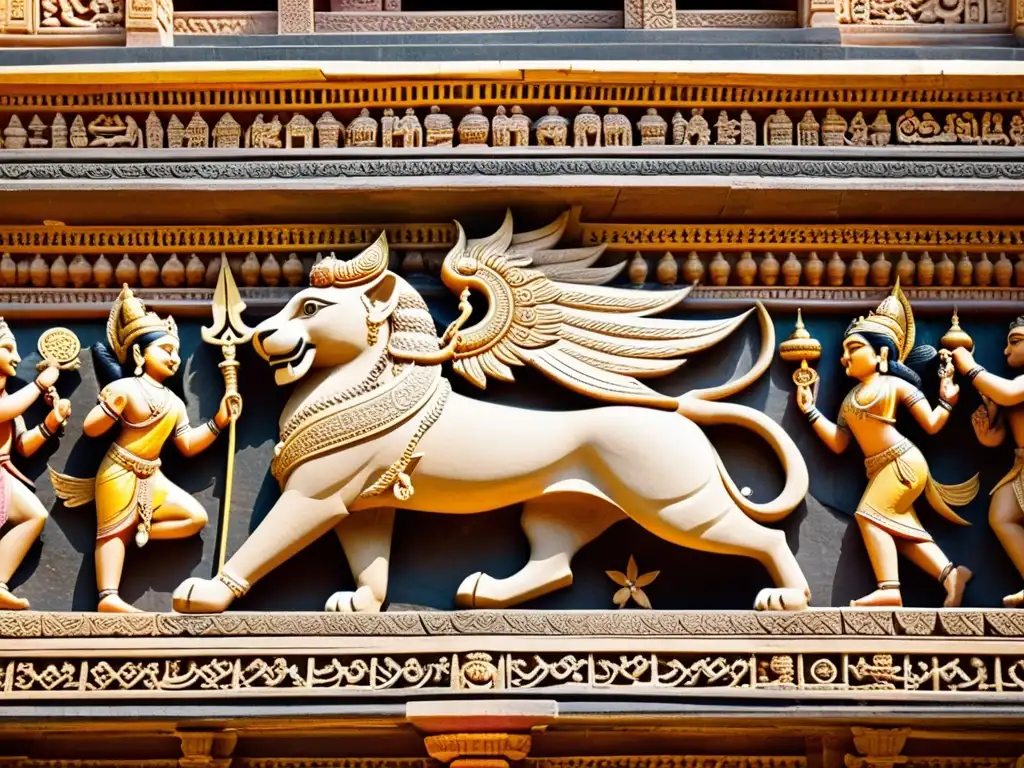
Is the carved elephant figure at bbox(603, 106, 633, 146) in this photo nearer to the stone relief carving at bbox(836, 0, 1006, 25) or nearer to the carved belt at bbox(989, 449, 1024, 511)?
the stone relief carving at bbox(836, 0, 1006, 25)

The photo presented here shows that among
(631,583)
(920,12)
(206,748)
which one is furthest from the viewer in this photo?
(920,12)

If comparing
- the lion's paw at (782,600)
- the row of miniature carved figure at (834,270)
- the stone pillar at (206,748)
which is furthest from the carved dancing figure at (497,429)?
the stone pillar at (206,748)

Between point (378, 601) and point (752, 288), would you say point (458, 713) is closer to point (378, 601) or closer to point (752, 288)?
point (378, 601)

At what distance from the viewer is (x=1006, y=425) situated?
7746 millimetres

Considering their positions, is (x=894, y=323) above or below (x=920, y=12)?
below

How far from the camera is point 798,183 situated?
25.6 ft

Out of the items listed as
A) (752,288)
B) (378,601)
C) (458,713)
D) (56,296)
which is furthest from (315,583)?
(752,288)

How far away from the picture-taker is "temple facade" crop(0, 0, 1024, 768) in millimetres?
7312

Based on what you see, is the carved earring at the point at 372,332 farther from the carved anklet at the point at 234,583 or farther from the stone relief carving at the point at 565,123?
the carved anklet at the point at 234,583

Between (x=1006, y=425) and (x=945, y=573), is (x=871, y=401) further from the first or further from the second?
(x=945, y=573)

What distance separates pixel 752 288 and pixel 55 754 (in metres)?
3.25

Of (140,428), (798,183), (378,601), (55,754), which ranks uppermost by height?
(798,183)

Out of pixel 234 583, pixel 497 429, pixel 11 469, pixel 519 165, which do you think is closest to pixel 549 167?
pixel 519 165

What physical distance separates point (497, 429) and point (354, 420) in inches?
21.5
